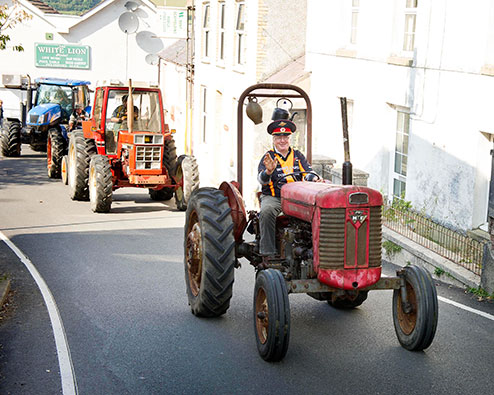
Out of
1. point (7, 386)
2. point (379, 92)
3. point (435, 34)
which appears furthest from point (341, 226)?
point (379, 92)

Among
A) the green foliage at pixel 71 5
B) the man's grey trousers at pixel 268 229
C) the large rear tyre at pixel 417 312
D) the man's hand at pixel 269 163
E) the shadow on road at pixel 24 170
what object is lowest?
the shadow on road at pixel 24 170

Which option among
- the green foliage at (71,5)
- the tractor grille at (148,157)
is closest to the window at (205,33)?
the tractor grille at (148,157)

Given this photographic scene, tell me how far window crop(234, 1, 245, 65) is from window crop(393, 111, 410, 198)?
8.11 meters

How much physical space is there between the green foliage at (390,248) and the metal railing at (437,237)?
0.81 ft

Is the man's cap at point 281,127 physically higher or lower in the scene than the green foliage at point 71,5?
lower

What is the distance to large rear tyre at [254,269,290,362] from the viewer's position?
6844 mm

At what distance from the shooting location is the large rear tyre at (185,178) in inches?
682

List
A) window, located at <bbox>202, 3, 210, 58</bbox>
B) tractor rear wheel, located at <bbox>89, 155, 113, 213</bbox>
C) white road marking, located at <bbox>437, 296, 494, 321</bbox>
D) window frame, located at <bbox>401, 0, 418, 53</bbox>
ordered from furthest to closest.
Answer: window, located at <bbox>202, 3, 210, 58</bbox>, tractor rear wheel, located at <bbox>89, 155, 113, 213</bbox>, window frame, located at <bbox>401, 0, 418, 53</bbox>, white road marking, located at <bbox>437, 296, 494, 321</bbox>

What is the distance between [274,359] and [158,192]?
500 inches

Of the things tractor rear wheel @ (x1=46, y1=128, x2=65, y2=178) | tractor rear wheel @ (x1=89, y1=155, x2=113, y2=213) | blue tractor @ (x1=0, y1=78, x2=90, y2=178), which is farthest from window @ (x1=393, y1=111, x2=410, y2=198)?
blue tractor @ (x1=0, y1=78, x2=90, y2=178)

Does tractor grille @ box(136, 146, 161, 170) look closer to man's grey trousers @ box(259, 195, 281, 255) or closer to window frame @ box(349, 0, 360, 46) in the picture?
window frame @ box(349, 0, 360, 46)

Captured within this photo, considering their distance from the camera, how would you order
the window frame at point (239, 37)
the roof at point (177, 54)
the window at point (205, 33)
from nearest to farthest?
1. the window frame at point (239, 37)
2. the window at point (205, 33)
3. the roof at point (177, 54)

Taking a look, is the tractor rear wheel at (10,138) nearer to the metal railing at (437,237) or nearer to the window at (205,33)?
the window at (205,33)

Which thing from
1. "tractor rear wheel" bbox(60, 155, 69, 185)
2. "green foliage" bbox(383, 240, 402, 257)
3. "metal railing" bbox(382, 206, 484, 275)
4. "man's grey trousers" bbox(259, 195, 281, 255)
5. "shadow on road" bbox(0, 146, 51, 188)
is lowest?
"shadow on road" bbox(0, 146, 51, 188)
